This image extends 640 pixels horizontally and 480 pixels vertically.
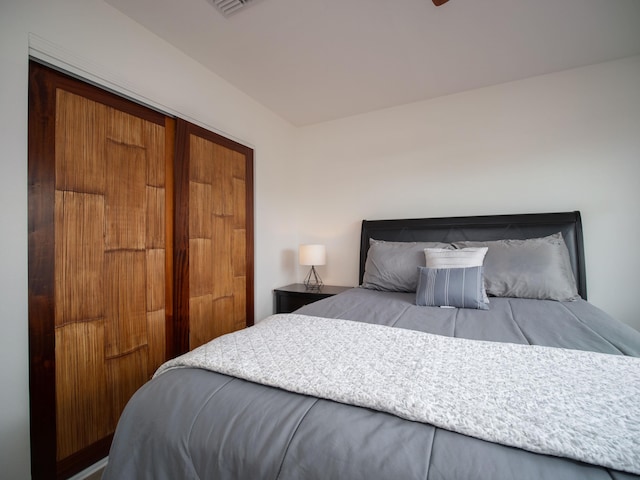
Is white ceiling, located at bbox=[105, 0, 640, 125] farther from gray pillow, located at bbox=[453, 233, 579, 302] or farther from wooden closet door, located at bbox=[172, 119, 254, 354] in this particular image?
gray pillow, located at bbox=[453, 233, 579, 302]

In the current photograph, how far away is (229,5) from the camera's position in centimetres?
163

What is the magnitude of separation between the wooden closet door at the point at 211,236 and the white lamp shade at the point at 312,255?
55 centimetres

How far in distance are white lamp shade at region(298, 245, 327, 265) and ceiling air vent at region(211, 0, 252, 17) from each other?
1959 millimetres

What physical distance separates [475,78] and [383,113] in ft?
2.89

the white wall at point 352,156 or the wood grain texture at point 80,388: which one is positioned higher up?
the white wall at point 352,156

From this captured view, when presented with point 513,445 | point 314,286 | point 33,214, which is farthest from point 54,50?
point 314,286

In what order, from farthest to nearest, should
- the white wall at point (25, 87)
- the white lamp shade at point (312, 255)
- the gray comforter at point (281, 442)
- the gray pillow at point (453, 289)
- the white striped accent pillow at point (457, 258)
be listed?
the white lamp shade at point (312, 255) → the white striped accent pillow at point (457, 258) → the gray pillow at point (453, 289) → the white wall at point (25, 87) → the gray comforter at point (281, 442)

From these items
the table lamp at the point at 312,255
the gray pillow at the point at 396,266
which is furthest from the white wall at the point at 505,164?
the gray pillow at the point at 396,266

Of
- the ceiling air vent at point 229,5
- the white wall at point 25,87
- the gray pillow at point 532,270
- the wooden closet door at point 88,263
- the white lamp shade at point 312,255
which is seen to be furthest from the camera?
the white lamp shade at point 312,255

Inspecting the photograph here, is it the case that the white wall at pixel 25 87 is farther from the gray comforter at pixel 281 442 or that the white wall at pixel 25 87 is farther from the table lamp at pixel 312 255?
the table lamp at pixel 312 255

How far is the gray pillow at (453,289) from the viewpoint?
174 centimetres

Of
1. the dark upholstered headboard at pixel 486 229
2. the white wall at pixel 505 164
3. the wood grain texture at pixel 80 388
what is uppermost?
the white wall at pixel 505 164

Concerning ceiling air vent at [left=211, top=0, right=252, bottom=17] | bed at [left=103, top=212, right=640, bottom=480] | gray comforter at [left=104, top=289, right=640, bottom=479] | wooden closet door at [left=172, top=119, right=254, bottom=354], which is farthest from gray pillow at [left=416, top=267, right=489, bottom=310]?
ceiling air vent at [left=211, top=0, right=252, bottom=17]

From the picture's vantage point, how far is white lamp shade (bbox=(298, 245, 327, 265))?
9.48ft
